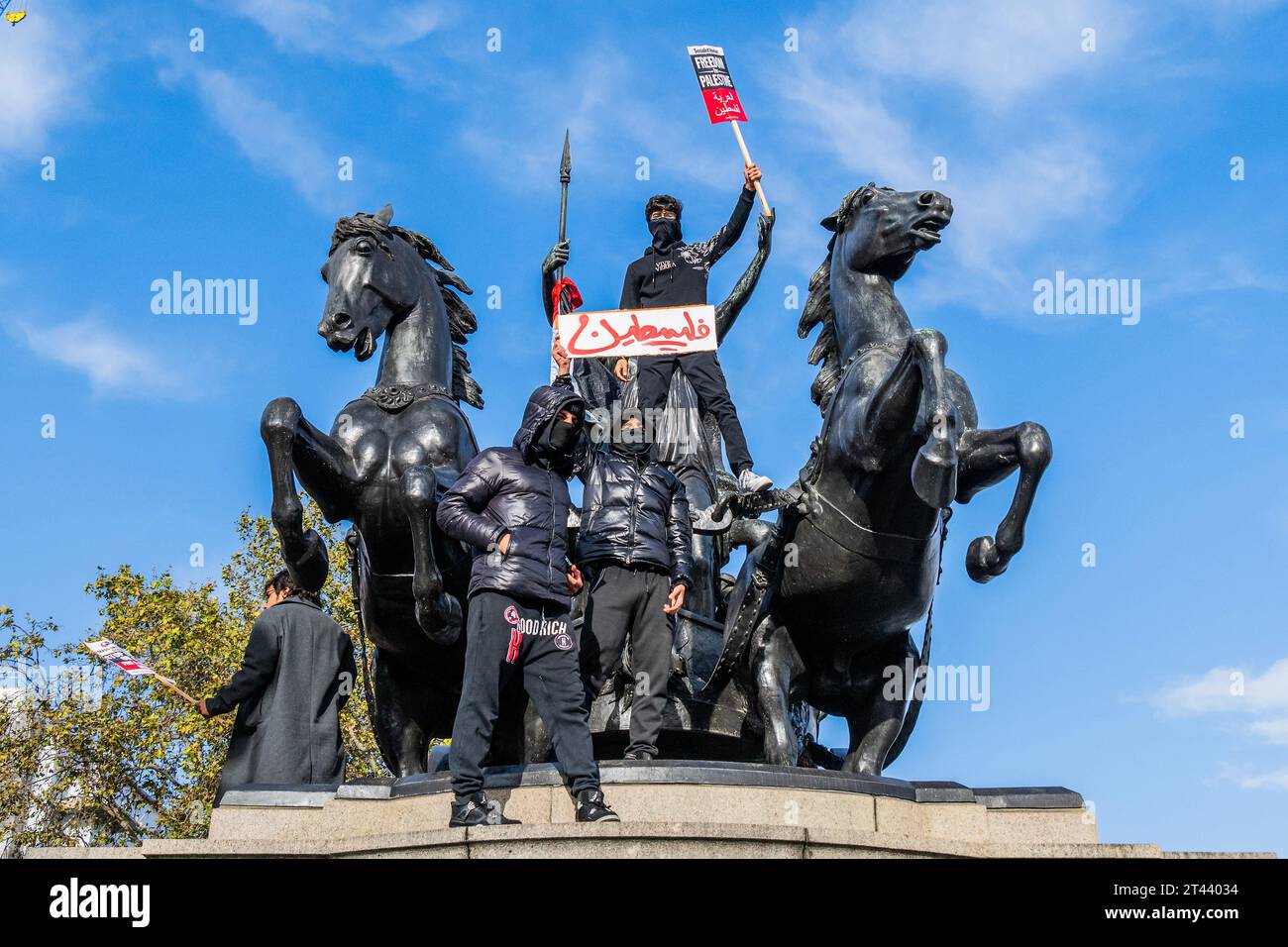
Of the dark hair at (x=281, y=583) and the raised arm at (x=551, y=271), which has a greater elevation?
the raised arm at (x=551, y=271)

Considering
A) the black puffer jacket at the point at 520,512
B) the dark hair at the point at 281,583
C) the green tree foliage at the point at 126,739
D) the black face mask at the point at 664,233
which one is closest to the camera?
the black puffer jacket at the point at 520,512

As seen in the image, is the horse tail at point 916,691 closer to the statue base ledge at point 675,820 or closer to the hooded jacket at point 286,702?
the statue base ledge at point 675,820

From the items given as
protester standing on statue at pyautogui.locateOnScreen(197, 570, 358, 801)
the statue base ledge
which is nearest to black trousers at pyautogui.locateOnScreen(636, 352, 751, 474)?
protester standing on statue at pyautogui.locateOnScreen(197, 570, 358, 801)

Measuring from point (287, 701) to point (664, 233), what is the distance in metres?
4.98

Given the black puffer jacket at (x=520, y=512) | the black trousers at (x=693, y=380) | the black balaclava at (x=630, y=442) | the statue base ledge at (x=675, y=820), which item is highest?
the black trousers at (x=693, y=380)

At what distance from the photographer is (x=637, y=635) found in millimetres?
8609

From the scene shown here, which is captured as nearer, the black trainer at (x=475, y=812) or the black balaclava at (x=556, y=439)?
the black trainer at (x=475, y=812)

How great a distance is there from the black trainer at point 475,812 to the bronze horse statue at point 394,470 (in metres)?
2.12

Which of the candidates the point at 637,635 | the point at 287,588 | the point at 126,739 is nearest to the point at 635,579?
the point at 637,635

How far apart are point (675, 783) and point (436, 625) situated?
2368 millimetres

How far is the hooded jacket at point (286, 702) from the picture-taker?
10.0 meters

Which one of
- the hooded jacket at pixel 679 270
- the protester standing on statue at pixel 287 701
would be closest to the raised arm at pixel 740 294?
the hooded jacket at pixel 679 270

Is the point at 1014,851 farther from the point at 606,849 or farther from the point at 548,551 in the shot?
the point at 548,551

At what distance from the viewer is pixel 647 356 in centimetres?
1212
